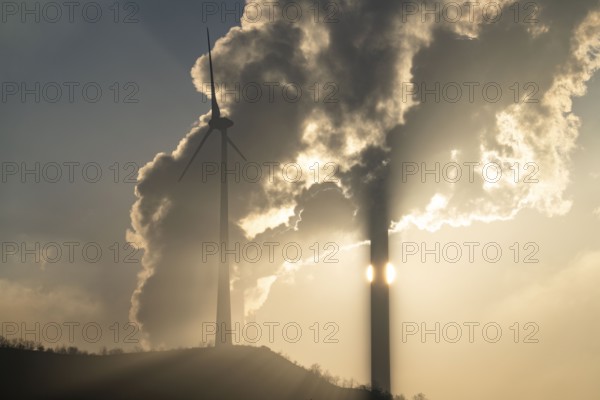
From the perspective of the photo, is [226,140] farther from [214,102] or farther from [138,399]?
[138,399]

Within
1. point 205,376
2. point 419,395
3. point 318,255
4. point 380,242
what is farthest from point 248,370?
point 419,395

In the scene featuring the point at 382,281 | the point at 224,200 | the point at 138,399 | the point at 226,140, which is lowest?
the point at 138,399

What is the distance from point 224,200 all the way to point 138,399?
33.3 meters

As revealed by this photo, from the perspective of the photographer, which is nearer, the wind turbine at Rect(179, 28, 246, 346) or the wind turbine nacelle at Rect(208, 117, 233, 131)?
the wind turbine at Rect(179, 28, 246, 346)

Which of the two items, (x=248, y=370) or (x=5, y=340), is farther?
(x=248, y=370)

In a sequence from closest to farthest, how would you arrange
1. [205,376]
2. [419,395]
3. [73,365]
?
[73,365]
[205,376]
[419,395]

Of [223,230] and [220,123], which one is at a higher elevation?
[220,123]

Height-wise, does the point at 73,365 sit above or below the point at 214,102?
below

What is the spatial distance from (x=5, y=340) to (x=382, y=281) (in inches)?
1873

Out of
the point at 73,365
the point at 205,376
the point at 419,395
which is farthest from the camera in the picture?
the point at 419,395

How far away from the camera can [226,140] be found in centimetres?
10131

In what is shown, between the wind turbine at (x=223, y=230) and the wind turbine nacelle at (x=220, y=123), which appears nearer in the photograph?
the wind turbine at (x=223, y=230)

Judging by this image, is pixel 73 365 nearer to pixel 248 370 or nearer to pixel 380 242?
pixel 248 370

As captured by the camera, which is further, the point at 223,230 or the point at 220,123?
the point at 220,123
